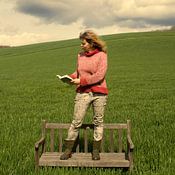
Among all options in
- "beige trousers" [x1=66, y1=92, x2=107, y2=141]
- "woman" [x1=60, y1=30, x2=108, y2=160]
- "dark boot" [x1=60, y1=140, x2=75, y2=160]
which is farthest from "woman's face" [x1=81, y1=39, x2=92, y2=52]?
"dark boot" [x1=60, y1=140, x2=75, y2=160]

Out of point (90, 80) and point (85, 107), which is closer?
point (90, 80)

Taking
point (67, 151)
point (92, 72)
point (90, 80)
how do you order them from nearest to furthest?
point (90, 80) < point (92, 72) < point (67, 151)

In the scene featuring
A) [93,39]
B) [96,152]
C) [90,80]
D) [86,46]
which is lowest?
[96,152]

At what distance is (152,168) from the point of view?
596 cm

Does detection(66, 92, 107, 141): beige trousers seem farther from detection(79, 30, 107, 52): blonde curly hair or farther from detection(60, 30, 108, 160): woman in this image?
detection(79, 30, 107, 52): blonde curly hair

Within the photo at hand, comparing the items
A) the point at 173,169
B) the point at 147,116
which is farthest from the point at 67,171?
the point at 147,116

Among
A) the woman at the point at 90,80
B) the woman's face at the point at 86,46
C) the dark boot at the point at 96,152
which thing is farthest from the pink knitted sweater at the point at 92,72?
the dark boot at the point at 96,152

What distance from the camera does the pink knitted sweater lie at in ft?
19.1

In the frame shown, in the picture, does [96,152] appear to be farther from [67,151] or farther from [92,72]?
[92,72]

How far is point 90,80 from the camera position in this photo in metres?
5.82

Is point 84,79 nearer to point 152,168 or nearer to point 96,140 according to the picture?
point 96,140

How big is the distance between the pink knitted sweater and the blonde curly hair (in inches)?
3.8

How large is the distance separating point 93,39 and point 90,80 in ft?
2.05

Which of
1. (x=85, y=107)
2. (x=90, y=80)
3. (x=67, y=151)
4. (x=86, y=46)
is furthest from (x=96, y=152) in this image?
(x=86, y=46)
